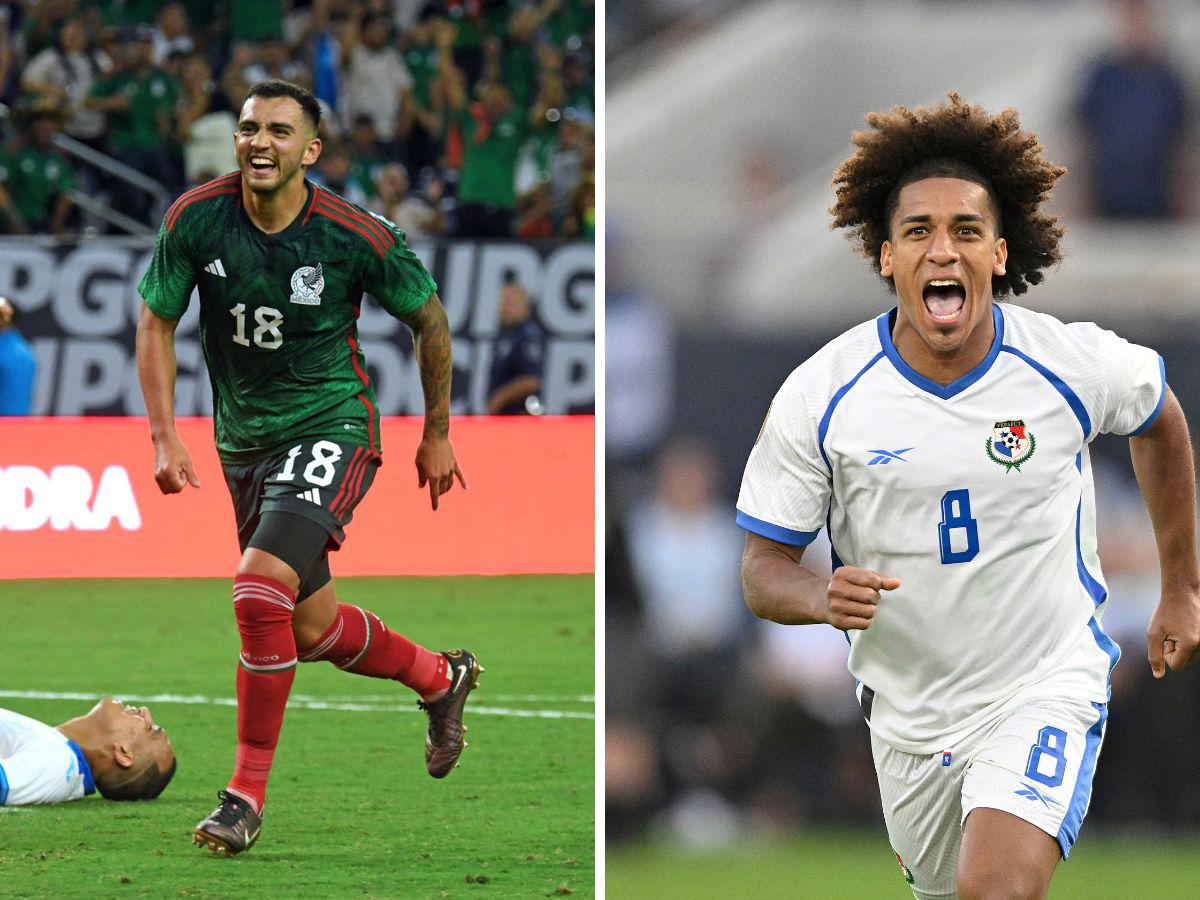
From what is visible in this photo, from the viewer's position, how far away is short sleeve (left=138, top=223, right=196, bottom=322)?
21.7 ft

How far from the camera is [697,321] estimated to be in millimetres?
12781

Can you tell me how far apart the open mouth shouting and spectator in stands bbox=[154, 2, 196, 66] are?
13.9 m

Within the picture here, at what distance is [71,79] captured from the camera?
57.3ft

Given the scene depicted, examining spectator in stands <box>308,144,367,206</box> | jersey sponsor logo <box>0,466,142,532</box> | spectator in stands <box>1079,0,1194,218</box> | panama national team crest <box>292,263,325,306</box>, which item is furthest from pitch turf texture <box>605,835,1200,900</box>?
spectator in stands <box>308,144,367,206</box>

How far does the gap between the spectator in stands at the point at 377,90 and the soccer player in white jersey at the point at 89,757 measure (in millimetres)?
11273

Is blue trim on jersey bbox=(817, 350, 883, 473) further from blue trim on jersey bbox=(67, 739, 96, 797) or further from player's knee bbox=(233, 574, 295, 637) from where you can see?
blue trim on jersey bbox=(67, 739, 96, 797)

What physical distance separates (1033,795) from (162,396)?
336 cm

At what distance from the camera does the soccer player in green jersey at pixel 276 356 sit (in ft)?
21.0

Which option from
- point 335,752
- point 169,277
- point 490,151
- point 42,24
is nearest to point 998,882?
point 169,277

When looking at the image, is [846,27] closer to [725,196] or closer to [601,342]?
[725,196]

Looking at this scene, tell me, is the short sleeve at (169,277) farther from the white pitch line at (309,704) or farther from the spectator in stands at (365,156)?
the spectator in stands at (365,156)

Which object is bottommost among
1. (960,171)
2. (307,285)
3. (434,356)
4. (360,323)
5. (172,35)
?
(434,356)

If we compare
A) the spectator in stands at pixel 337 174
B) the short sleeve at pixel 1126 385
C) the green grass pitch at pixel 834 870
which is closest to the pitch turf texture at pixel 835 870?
the green grass pitch at pixel 834 870

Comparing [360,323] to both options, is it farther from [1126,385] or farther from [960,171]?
[1126,385]
